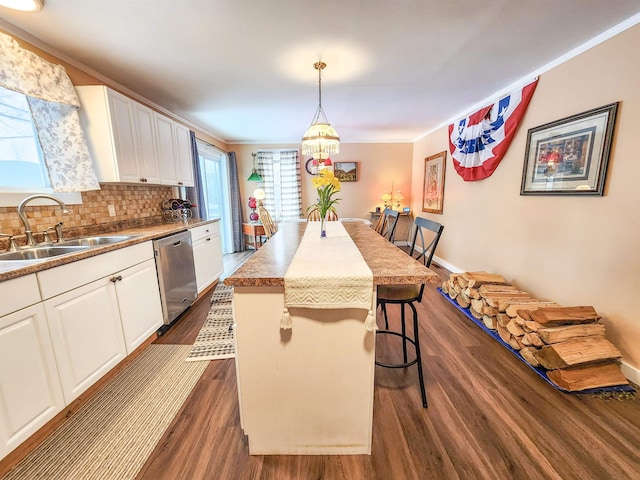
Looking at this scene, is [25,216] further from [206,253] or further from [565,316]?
[565,316]

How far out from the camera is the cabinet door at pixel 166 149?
268cm

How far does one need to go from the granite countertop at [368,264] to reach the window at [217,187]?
3338 mm

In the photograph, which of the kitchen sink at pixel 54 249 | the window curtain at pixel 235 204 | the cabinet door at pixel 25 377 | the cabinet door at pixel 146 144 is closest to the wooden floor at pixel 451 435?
the cabinet door at pixel 25 377

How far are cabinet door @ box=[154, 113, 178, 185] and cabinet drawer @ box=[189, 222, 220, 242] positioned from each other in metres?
0.60

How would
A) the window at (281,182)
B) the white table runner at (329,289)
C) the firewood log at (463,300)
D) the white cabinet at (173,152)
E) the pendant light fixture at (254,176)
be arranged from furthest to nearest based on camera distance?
the window at (281,182) → the pendant light fixture at (254,176) → the white cabinet at (173,152) → the firewood log at (463,300) → the white table runner at (329,289)

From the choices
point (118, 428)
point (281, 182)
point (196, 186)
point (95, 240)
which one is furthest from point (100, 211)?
point (281, 182)

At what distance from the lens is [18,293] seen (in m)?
1.15

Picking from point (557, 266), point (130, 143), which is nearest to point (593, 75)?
point (557, 266)

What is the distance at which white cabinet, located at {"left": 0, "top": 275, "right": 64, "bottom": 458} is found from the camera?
3.62 feet

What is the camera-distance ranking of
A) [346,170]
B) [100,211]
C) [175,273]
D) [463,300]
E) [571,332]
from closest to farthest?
1. [571,332]
2. [100,211]
3. [175,273]
4. [463,300]
5. [346,170]

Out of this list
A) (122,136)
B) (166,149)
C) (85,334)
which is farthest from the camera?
(166,149)

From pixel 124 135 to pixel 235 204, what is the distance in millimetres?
3001

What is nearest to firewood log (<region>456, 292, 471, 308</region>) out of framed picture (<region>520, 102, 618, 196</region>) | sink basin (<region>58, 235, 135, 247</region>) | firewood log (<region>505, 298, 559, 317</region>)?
firewood log (<region>505, 298, 559, 317</region>)

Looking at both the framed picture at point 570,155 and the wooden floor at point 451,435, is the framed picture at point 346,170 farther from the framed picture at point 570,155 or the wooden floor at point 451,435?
the wooden floor at point 451,435
